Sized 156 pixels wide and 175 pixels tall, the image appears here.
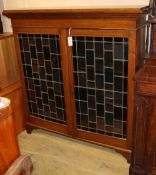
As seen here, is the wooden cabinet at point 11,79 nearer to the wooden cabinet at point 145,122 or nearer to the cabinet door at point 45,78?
the cabinet door at point 45,78

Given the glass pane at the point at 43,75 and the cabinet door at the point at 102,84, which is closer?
the cabinet door at the point at 102,84

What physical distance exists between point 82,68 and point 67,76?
0.17m

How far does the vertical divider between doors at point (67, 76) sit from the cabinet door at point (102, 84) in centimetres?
3

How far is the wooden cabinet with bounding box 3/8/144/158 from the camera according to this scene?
1.69m

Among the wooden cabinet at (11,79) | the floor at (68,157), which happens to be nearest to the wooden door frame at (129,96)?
the floor at (68,157)

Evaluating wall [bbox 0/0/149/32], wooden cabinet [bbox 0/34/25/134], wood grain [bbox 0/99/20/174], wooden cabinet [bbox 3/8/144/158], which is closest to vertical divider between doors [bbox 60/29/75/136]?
wooden cabinet [bbox 3/8/144/158]

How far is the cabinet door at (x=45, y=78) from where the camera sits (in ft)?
6.56

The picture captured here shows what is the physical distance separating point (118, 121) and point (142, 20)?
81cm

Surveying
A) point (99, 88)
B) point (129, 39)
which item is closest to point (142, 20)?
point (129, 39)

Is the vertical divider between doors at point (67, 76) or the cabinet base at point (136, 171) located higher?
the vertical divider between doors at point (67, 76)

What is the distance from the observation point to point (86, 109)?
6.77 ft

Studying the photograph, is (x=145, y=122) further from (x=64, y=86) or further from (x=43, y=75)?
(x=43, y=75)

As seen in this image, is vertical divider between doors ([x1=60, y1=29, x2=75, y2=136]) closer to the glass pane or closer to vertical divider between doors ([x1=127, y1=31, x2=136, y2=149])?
the glass pane

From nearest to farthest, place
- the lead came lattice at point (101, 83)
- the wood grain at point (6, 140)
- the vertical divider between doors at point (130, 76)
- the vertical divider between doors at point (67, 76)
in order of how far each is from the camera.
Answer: the wood grain at point (6, 140), the vertical divider between doors at point (130, 76), the lead came lattice at point (101, 83), the vertical divider between doors at point (67, 76)
